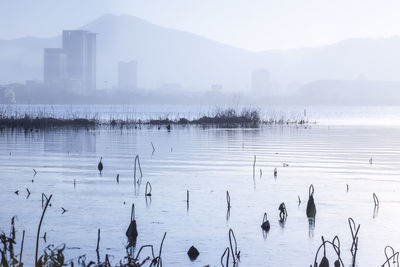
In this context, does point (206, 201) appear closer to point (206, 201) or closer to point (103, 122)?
point (206, 201)

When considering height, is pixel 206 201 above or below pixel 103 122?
below

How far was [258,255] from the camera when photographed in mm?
10328

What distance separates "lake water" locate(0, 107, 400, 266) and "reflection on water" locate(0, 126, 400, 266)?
0.9 inches

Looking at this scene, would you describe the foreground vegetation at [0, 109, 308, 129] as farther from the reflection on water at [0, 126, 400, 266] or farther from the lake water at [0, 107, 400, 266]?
the lake water at [0, 107, 400, 266]

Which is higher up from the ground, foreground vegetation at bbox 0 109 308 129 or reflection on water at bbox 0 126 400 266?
foreground vegetation at bbox 0 109 308 129

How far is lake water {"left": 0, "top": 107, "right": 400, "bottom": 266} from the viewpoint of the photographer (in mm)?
10828

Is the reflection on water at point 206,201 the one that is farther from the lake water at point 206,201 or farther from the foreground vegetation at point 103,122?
the foreground vegetation at point 103,122

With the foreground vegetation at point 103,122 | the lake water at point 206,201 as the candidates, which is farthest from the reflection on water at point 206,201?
the foreground vegetation at point 103,122

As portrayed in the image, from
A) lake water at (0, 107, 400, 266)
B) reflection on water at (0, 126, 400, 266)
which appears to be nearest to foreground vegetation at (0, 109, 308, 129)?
reflection on water at (0, 126, 400, 266)

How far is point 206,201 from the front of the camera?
1516 centimetres

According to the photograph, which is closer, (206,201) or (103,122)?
(206,201)

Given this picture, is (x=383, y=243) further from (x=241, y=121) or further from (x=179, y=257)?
(x=241, y=121)

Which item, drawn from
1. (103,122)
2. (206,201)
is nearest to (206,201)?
(206,201)

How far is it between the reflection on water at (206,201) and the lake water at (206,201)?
2 centimetres
